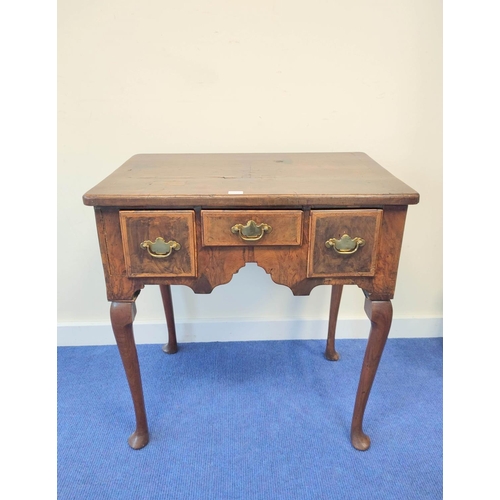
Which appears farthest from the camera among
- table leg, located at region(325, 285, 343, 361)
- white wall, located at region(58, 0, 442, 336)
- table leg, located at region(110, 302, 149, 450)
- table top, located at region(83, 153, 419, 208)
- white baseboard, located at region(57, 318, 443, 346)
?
white baseboard, located at region(57, 318, 443, 346)

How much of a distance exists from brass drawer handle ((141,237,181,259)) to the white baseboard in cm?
81

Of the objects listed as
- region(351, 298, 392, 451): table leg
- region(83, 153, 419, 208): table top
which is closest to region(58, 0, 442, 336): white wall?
region(83, 153, 419, 208): table top

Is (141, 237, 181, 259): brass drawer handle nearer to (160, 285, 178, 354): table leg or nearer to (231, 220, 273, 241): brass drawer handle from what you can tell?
(231, 220, 273, 241): brass drawer handle

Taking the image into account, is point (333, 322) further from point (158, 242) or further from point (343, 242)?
point (158, 242)

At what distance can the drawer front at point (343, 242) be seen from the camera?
1.14 m

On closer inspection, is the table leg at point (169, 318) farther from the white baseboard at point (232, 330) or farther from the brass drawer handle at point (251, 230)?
the brass drawer handle at point (251, 230)

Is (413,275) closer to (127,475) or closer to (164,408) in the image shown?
(164,408)

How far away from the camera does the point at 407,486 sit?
1.31 m

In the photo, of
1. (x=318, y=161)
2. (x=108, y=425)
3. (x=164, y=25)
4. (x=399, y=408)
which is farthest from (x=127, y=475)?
(x=164, y=25)

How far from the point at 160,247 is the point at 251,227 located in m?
0.24

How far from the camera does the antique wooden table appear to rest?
1.12 meters

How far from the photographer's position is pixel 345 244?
1157 millimetres

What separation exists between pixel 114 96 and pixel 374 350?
1.24 meters

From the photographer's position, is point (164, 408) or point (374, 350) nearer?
point (374, 350)
